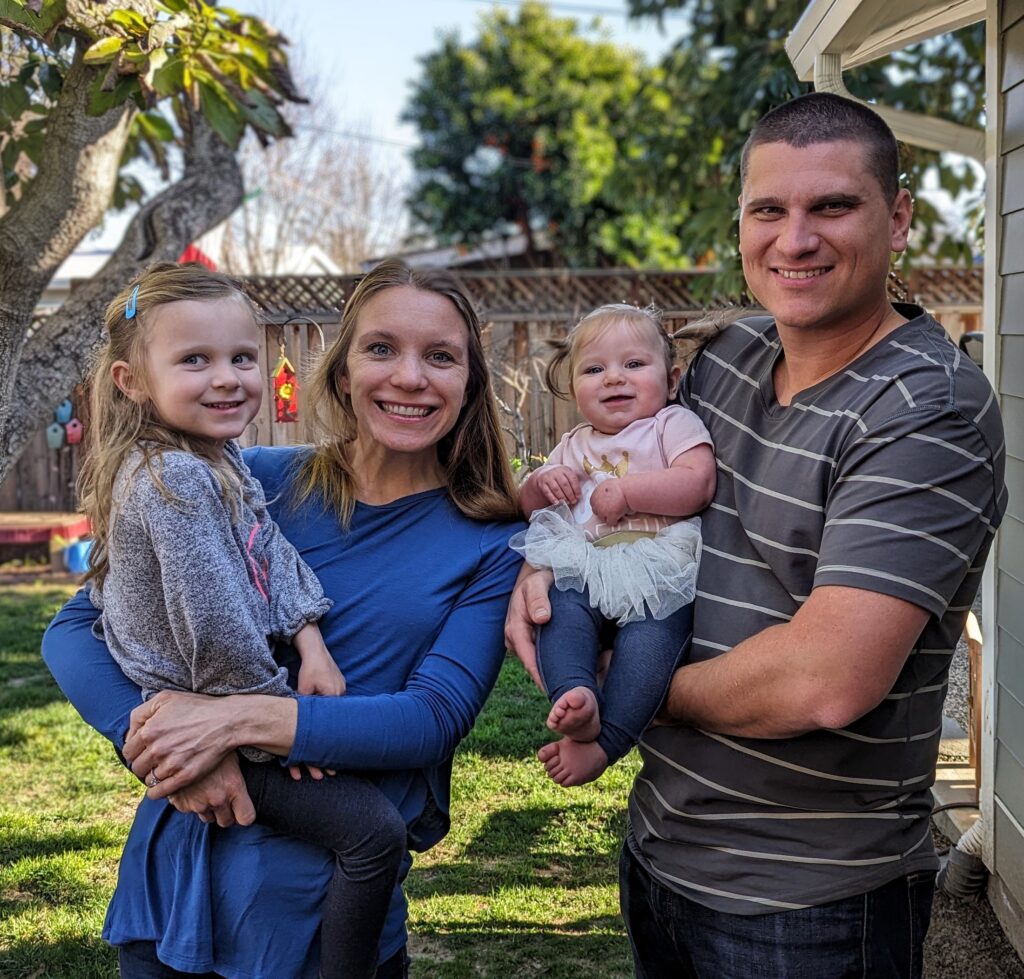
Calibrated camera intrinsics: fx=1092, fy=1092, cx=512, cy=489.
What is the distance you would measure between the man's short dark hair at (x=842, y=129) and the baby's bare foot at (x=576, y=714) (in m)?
0.93

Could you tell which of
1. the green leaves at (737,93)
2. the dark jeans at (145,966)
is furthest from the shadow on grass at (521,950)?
the green leaves at (737,93)

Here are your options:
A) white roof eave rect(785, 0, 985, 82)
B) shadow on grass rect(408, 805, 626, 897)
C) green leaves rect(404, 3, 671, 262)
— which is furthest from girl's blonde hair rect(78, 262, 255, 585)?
green leaves rect(404, 3, 671, 262)

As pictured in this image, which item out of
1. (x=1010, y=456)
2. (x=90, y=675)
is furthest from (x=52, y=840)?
(x=1010, y=456)

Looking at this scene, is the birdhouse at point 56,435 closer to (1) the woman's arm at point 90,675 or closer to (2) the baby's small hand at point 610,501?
(1) the woman's arm at point 90,675

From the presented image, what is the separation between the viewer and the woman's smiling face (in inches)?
79.3

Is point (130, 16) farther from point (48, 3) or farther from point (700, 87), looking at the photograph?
point (700, 87)

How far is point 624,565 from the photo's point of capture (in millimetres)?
2020

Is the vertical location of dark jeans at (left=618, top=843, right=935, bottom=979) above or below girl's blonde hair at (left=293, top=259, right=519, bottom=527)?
below

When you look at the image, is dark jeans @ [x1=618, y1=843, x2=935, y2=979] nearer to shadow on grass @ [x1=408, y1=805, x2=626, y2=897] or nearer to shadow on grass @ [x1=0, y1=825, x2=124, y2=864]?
shadow on grass @ [x1=408, y1=805, x2=626, y2=897]

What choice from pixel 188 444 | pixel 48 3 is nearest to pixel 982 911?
pixel 188 444

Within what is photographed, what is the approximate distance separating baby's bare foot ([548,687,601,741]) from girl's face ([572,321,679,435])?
67 cm

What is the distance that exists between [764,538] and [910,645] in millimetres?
285

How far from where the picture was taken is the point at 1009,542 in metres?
3.34

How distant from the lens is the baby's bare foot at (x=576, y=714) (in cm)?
181
